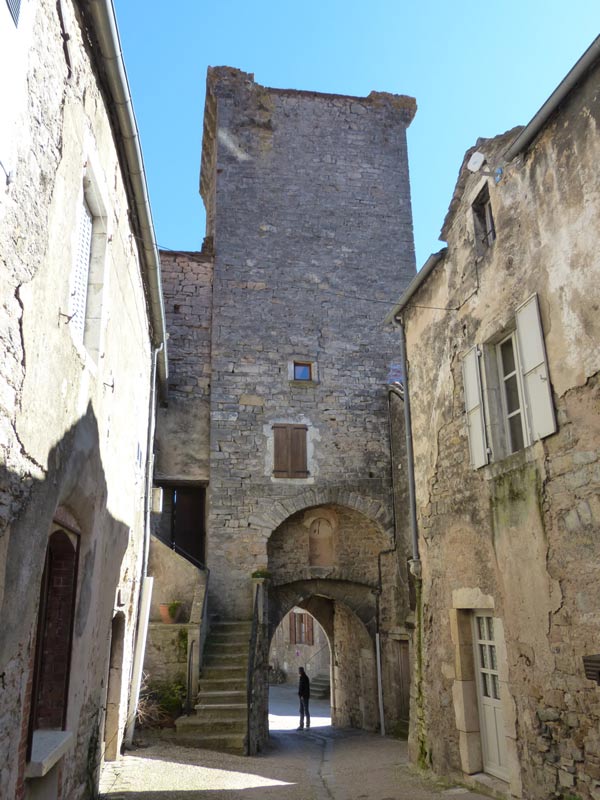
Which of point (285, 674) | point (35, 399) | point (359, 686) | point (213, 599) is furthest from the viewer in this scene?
point (285, 674)

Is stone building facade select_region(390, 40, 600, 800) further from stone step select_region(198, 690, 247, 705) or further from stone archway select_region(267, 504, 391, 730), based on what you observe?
stone archway select_region(267, 504, 391, 730)

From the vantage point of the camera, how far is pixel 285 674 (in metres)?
27.8

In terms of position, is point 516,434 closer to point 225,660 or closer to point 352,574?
point 225,660

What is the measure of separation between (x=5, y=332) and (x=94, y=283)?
2316 mm

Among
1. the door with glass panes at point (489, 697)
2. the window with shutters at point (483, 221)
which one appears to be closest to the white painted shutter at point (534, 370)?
the window with shutters at point (483, 221)

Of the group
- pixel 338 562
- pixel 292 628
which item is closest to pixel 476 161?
pixel 338 562

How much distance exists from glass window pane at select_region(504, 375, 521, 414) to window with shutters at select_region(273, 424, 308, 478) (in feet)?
22.9

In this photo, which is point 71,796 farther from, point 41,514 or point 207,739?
point 207,739

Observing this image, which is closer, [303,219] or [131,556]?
[131,556]

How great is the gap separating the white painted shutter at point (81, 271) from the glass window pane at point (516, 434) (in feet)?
13.1

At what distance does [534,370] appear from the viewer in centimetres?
577

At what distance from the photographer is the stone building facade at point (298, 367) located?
509 inches

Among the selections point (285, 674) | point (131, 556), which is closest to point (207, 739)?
point (131, 556)

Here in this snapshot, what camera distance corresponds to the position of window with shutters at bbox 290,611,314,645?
26970 mm
